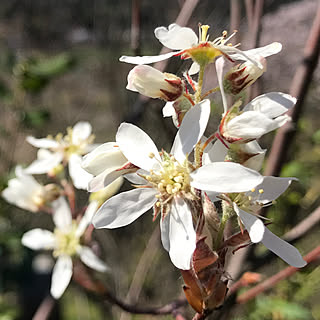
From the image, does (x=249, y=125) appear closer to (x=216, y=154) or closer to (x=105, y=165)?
(x=216, y=154)

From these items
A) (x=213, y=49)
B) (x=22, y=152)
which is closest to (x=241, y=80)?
(x=213, y=49)

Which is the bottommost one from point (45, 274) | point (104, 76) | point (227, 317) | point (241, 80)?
point (45, 274)

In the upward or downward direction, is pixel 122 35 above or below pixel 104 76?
above

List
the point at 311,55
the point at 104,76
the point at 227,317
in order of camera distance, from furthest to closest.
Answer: the point at 104,76 < the point at 227,317 < the point at 311,55

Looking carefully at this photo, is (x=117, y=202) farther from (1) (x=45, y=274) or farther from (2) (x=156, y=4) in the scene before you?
(1) (x=45, y=274)

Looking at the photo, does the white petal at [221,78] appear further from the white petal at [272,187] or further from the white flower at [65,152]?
the white flower at [65,152]

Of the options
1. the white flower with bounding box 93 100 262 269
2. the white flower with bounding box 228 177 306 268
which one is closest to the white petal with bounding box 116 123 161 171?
the white flower with bounding box 93 100 262 269

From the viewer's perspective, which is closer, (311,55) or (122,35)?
(311,55)
